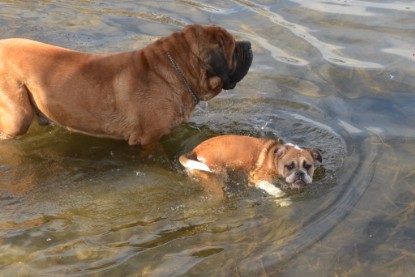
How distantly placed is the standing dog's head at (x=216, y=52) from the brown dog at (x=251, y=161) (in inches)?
23.2

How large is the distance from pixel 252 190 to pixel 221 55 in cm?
129

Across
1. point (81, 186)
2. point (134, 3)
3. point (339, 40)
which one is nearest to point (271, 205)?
point (81, 186)

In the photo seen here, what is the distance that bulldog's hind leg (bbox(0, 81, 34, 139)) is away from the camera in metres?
5.21

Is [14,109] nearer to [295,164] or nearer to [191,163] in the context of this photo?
[191,163]

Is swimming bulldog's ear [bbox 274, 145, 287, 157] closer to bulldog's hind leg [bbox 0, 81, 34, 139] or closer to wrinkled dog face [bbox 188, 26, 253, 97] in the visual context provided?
wrinkled dog face [bbox 188, 26, 253, 97]

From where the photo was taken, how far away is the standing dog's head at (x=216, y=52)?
5188mm

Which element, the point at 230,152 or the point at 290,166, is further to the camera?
the point at 230,152

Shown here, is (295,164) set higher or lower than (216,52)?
lower

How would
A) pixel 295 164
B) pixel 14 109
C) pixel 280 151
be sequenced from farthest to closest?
1. pixel 14 109
2. pixel 280 151
3. pixel 295 164

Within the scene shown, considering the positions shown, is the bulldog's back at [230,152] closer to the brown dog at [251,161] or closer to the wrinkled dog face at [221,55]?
the brown dog at [251,161]

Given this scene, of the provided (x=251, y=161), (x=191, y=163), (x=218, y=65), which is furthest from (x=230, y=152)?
(x=218, y=65)

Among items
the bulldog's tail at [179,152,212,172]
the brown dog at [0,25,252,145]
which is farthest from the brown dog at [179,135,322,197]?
the brown dog at [0,25,252,145]

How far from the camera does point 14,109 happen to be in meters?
5.27

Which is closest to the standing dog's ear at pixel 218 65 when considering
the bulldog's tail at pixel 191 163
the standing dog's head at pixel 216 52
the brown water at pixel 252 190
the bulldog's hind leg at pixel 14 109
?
the standing dog's head at pixel 216 52
